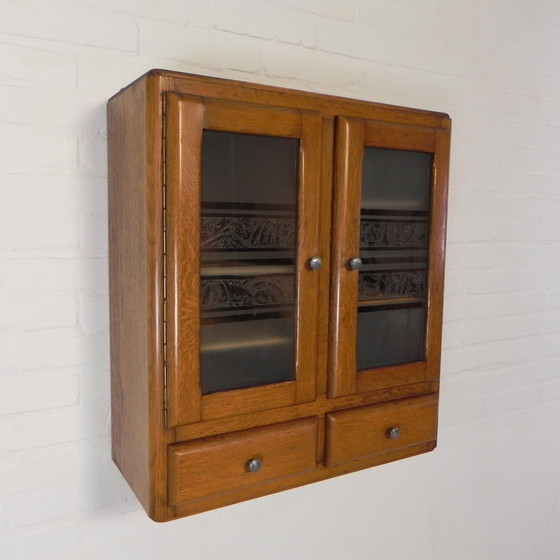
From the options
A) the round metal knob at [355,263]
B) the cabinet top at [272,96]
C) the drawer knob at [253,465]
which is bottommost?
the drawer knob at [253,465]

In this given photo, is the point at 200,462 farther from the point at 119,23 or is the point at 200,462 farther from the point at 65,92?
the point at 119,23

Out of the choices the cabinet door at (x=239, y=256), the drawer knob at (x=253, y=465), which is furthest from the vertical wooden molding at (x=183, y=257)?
the drawer knob at (x=253, y=465)

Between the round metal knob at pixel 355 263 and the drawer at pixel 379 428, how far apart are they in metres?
0.31

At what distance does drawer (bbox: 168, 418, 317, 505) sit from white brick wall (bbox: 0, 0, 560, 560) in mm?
320

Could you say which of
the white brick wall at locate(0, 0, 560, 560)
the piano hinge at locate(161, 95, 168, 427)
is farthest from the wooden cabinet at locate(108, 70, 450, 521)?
the white brick wall at locate(0, 0, 560, 560)

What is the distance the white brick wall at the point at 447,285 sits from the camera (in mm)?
1196

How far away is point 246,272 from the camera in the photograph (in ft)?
3.66

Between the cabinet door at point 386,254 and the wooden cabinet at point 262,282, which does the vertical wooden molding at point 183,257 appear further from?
the cabinet door at point 386,254

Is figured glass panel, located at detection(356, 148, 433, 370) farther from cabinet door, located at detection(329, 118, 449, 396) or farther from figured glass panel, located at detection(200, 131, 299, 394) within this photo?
figured glass panel, located at detection(200, 131, 299, 394)

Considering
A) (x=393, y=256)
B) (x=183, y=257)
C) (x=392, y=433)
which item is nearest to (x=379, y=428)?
(x=392, y=433)

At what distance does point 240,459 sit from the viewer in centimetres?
112

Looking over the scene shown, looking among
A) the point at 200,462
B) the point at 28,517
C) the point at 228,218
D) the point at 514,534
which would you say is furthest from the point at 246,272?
the point at 514,534

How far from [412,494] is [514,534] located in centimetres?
53

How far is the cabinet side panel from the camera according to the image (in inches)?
41.3
